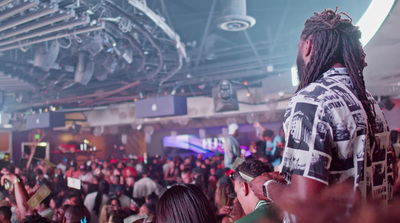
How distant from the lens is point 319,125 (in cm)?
76

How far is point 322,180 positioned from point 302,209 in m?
0.42

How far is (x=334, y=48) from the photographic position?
89cm

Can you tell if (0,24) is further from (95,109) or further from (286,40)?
(95,109)

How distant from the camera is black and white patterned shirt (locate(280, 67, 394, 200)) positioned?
29.7 inches

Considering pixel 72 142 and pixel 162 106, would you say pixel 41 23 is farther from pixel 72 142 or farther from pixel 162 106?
pixel 72 142

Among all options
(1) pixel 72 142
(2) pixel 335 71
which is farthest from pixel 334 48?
(1) pixel 72 142

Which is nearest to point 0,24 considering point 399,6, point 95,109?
point 399,6

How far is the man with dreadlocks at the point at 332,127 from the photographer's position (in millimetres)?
755

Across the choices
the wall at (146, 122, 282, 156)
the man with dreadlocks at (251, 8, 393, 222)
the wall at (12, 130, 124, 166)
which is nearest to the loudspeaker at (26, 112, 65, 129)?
the wall at (12, 130, 124, 166)

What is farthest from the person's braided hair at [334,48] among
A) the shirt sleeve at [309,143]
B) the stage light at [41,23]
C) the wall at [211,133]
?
the wall at [211,133]

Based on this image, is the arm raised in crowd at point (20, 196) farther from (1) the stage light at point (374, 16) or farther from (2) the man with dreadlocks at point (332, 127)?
(1) the stage light at point (374, 16)

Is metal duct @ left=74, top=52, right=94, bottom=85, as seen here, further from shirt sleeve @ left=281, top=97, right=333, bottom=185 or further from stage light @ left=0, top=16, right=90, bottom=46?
shirt sleeve @ left=281, top=97, right=333, bottom=185

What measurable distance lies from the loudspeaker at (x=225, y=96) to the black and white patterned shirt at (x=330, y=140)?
6.46 metres

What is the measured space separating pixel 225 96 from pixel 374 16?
522 centimetres
